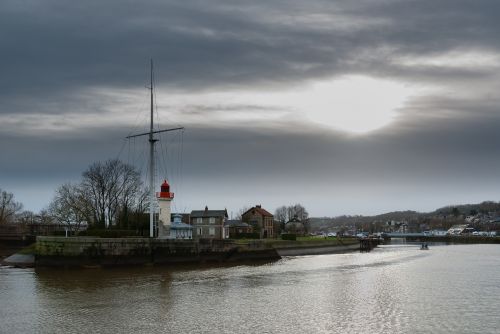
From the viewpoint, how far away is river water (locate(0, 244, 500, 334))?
2919 centimetres

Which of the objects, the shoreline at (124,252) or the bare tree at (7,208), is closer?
the shoreline at (124,252)

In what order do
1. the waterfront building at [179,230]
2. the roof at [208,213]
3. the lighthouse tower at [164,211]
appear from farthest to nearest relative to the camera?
the roof at [208,213]
the waterfront building at [179,230]
the lighthouse tower at [164,211]

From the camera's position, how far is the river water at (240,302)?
2919 centimetres

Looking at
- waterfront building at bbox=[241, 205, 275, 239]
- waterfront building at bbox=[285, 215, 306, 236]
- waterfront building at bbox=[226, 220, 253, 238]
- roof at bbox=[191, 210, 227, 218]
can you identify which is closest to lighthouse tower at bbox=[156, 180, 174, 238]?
roof at bbox=[191, 210, 227, 218]

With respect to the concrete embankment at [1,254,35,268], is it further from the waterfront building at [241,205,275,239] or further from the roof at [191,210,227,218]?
the waterfront building at [241,205,275,239]

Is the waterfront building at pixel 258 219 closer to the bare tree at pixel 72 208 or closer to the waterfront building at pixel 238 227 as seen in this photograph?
the waterfront building at pixel 238 227

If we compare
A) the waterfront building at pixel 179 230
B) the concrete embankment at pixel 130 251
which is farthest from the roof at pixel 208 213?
the concrete embankment at pixel 130 251

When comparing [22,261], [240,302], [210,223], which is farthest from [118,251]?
[210,223]

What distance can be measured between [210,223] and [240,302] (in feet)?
235

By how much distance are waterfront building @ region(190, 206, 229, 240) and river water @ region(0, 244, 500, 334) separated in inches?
2013

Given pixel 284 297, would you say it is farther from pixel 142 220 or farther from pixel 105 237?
pixel 142 220

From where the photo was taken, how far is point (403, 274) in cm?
5800

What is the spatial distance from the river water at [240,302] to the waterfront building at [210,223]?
168 ft

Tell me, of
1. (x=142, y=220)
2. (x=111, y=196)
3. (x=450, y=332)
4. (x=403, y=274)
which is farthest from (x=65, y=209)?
(x=450, y=332)
